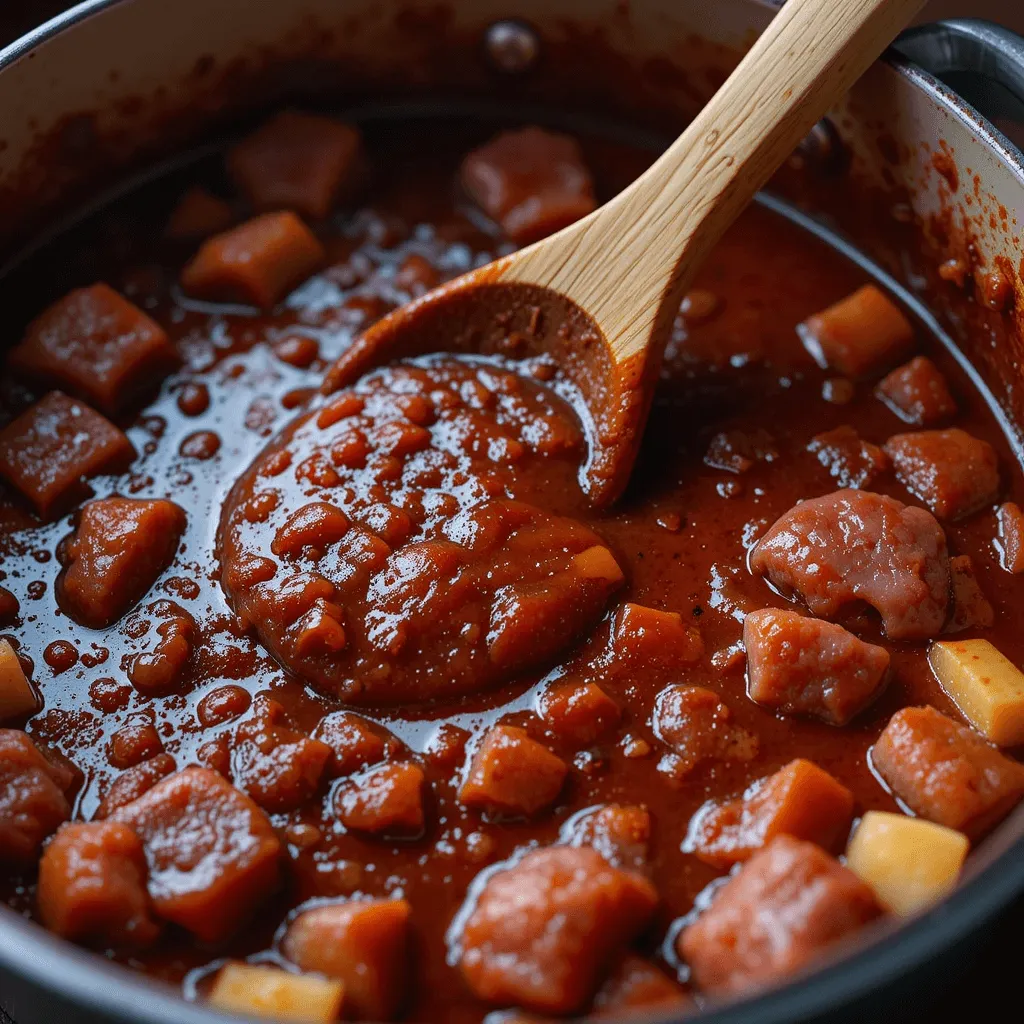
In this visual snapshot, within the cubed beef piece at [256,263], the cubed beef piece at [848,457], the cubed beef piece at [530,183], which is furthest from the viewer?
the cubed beef piece at [530,183]

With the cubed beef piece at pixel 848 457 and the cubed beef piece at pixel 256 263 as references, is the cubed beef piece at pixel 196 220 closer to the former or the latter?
the cubed beef piece at pixel 256 263

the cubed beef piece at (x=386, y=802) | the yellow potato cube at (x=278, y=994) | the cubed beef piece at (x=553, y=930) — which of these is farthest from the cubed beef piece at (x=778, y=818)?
the yellow potato cube at (x=278, y=994)

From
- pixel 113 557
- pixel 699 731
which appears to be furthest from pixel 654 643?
pixel 113 557

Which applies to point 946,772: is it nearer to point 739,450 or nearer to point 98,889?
point 739,450

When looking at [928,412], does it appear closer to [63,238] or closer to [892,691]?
[892,691]

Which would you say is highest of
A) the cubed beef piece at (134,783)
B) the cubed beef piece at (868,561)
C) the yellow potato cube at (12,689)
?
the cubed beef piece at (868,561)
